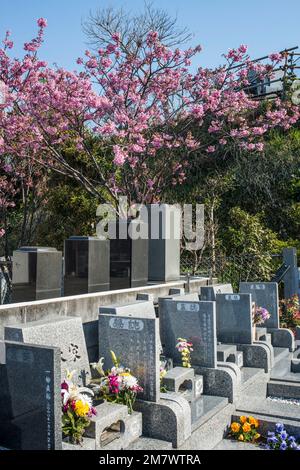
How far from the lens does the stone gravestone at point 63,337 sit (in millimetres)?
4668

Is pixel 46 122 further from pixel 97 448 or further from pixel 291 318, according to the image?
pixel 97 448

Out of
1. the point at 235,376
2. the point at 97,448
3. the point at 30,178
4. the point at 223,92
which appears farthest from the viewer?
the point at 30,178

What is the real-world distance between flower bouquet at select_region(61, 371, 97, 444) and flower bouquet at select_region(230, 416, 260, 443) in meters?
2.16

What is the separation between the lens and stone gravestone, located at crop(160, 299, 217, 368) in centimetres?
634

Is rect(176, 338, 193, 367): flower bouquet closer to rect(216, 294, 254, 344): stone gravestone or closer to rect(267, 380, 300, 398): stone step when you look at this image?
rect(267, 380, 300, 398): stone step

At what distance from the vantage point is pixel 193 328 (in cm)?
650

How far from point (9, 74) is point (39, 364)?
30.1ft

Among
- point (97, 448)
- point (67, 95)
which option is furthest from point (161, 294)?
point (67, 95)

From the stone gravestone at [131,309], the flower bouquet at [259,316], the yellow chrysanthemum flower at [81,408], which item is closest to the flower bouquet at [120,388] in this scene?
the yellow chrysanthemum flower at [81,408]

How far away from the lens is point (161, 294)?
856 centimetres

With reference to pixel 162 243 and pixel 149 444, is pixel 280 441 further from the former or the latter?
pixel 162 243

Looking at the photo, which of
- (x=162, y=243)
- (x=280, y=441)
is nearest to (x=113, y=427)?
(x=280, y=441)

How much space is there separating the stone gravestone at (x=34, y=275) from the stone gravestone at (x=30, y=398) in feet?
8.28

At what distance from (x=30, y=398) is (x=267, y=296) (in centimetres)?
659
